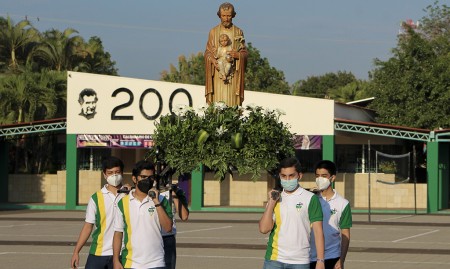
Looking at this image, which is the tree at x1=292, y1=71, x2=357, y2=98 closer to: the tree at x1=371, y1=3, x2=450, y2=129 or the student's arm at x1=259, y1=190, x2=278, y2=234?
the tree at x1=371, y1=3, x2=450, y2=129

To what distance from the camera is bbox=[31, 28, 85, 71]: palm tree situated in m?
58.8

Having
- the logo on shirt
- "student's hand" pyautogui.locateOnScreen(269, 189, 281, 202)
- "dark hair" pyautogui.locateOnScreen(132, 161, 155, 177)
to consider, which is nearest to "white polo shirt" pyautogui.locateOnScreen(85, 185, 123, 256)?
"dark hair" pyautogui.locateOnScreen(132, 161, 155, 177)

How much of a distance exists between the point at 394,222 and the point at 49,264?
17.5m

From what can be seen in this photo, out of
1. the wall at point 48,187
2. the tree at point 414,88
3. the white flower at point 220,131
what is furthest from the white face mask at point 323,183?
the tree at point 414,88

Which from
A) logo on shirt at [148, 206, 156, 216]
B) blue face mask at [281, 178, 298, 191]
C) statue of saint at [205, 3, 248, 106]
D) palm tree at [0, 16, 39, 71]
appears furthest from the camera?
palm tree at [0, 16, 39, 71]

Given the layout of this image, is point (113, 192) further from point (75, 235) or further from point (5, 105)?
point (5, 105)

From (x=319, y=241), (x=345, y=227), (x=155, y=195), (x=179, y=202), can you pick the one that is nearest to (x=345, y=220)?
(x=345, y=227)

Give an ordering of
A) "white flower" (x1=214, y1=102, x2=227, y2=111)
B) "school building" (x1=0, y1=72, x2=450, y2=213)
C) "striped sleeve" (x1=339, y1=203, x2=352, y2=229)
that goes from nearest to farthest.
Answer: "white flower" (x1=214, y1=102, x2=227, y2=111)
"striped sleeve" (x1=339, y1=203, x2=352, y2=229)
"school building" (x1=0, y1=72, x2=450, y2=213)

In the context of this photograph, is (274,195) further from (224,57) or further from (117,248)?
(224,57)

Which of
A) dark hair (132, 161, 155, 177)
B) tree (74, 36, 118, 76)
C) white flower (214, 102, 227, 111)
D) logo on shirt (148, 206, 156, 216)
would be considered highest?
tree (74, 36, 118, 76)

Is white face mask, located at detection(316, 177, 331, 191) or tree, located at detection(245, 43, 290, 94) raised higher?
tree, located at detection(245, 43, 290, 94)

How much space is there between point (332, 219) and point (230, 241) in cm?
1539

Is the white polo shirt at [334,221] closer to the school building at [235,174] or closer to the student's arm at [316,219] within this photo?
the student's arm at [316,219]

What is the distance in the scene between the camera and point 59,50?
59062 millimetres
